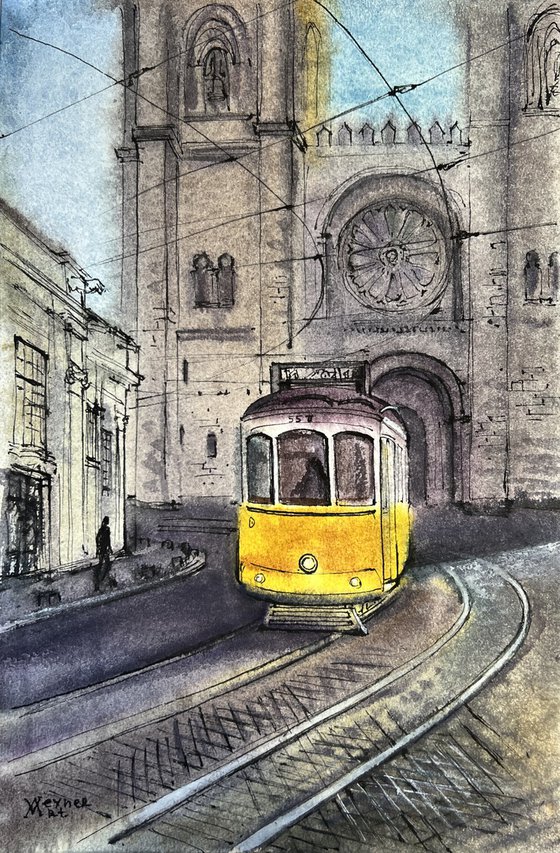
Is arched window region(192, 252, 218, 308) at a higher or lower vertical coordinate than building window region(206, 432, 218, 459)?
higher

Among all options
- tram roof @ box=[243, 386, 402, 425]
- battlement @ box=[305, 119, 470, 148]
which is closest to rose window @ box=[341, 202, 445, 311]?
battlement @ box=[305, 119, 470, 148]

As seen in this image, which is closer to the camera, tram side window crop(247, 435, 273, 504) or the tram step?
the tram step

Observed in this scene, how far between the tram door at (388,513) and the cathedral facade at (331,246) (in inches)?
11.6

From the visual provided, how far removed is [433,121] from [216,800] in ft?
14.2

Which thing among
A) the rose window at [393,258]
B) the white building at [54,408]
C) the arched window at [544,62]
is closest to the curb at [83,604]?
the white building at [54,408]

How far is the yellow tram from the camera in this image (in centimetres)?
382

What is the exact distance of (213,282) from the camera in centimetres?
426

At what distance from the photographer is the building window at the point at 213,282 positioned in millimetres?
4234

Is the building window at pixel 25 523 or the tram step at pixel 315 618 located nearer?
the tram step at pixel 315 618

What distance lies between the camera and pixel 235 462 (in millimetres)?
4020

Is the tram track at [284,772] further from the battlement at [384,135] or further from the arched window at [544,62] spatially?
the arched window at [544,62]

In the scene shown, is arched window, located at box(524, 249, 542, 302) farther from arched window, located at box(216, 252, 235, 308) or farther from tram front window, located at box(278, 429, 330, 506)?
arched window, located at box(216, 252, 235, 308)
